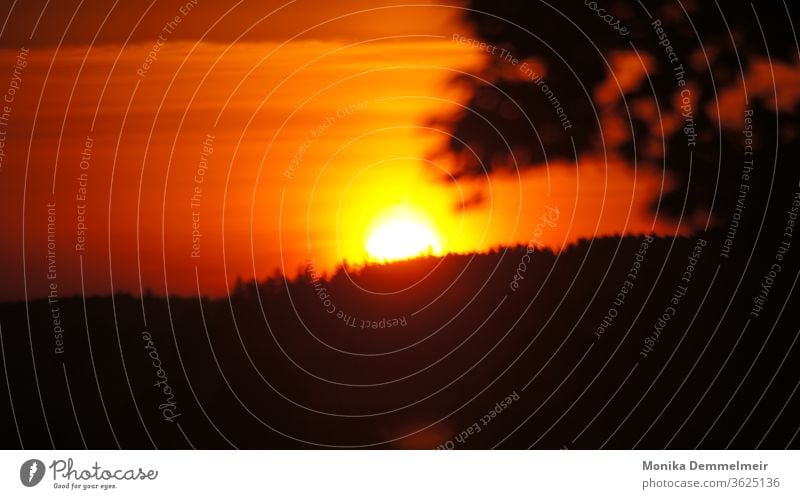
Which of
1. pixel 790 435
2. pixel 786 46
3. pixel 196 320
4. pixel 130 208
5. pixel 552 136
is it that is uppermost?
pixel 786 46

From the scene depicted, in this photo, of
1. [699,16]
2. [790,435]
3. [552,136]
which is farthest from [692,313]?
[699,16]

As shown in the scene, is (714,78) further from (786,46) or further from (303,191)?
(303,191)

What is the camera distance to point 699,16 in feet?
27.4

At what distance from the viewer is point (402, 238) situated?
27.1ft

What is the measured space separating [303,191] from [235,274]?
76 cm
